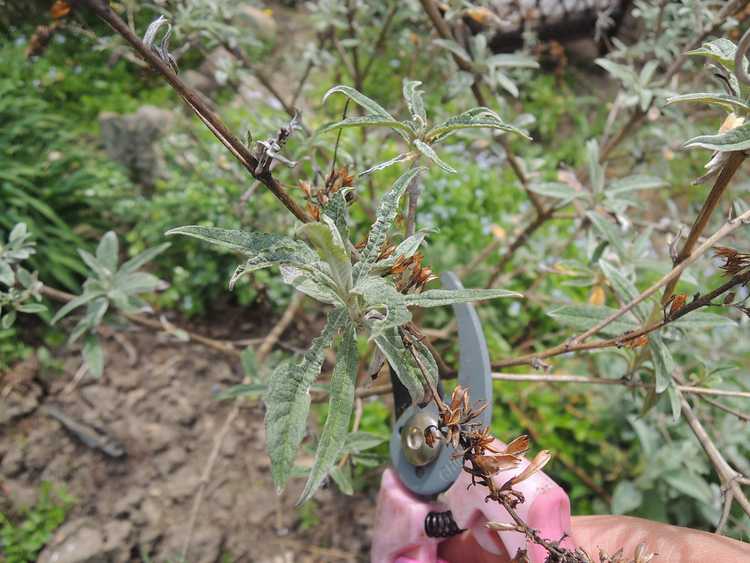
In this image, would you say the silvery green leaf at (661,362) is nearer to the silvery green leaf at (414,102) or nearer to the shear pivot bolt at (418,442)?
the shear pivot bolt at (418,442)

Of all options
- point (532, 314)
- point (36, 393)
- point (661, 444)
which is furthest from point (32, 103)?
point (661, 444)

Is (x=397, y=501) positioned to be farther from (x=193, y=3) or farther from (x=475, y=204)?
(x=475, y=204)

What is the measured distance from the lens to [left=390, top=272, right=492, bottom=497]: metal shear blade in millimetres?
795

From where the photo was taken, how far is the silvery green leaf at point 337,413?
54 cm

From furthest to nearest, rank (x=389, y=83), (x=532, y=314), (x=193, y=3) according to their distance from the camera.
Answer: (x=389, y=83) < (x=532, y=314) < (x=193, y=3)

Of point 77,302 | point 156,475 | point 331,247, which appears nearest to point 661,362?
point 331,247

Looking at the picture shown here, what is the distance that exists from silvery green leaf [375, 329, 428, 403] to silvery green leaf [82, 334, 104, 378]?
101 centimetres

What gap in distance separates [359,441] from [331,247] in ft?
2.32

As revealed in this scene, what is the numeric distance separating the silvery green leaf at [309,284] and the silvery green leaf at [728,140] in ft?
1.33

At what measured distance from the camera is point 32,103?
2754 millimetres


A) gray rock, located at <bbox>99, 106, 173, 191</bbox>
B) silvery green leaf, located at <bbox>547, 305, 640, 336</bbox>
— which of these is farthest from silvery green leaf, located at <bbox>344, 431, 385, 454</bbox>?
gray rock, located at <bbox>99, 106, 173, 191</bbox>

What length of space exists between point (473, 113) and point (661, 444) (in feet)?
5.25

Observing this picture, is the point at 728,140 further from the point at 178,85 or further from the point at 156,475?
the point at 156,475

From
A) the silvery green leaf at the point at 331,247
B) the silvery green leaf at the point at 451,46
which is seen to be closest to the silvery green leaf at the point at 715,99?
the silvery green leaf at the point at 331,247
